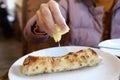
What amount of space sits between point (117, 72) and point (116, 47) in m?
0.20

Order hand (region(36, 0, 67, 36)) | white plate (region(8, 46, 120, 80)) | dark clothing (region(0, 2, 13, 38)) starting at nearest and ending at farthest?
white plate (region(8, 46, 120, 80))
hand (region(36, 0, 67, 36))
dark clothing (region(0, 2, 13, 38))

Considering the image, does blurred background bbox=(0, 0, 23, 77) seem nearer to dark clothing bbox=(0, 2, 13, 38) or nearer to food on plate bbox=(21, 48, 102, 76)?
dark clothing bbox=(0, 2, 13, 38)

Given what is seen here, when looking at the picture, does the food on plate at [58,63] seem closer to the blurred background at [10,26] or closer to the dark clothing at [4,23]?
the blurred background at [10,26]

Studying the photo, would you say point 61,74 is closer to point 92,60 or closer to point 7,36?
point 92,60

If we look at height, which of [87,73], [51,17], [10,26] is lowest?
[10,26]

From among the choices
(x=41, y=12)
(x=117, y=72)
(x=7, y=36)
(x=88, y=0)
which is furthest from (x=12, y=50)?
(x=117, y=72)

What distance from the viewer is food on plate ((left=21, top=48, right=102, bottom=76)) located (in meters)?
0.58

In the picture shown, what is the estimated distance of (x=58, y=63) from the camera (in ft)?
1.96

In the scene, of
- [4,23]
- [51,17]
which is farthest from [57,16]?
[4,23]

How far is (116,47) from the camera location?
0.76 m

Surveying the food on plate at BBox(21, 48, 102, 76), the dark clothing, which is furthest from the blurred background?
the food on plate at BBox(21, 48, 102, 76)

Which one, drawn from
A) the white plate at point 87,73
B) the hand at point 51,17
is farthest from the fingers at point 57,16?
the white plate at point 87,73

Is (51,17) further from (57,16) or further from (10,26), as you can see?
(10,26)

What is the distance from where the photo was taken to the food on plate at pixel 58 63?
58cm
